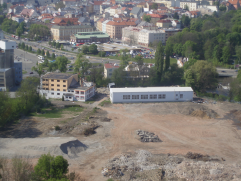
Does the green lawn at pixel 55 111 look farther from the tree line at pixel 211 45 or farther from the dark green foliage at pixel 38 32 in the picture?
the dark green foliage at pixel 38 32

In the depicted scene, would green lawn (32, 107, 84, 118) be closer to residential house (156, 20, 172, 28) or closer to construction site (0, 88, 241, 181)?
construction site (0, 88, 241, 181)

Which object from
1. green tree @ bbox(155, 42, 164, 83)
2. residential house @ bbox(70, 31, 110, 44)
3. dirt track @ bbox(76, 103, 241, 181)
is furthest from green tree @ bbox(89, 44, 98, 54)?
dirt track @ bbox(76, 103, 241, 181)

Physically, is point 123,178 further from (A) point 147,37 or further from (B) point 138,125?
(A) point 147,37

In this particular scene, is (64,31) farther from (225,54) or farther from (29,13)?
(225,54)

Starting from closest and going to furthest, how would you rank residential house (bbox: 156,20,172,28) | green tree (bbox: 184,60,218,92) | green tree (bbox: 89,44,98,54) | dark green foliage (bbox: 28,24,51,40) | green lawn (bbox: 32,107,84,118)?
1. green lawn (bbox: 32,107,84,118)
2. green tree (bbox: 184,60,218,92)
3. green tree (bbox: 89,44,98,54)
4. dark green foliage (bbox: 28,24,51,40)
5. residential house (bbox: 156,20,172,28)

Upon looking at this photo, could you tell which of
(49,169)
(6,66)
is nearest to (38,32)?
(6,66)
